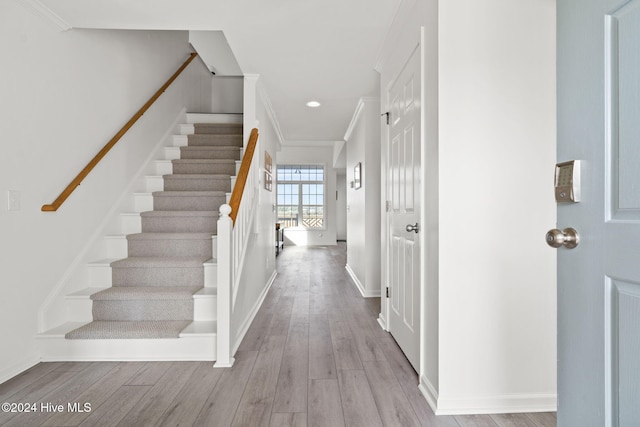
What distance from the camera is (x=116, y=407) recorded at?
1.70 m

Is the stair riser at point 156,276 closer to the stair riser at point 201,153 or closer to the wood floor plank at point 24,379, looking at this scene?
the wood floor plank at point 24,379

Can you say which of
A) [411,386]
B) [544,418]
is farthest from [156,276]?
[544,418]

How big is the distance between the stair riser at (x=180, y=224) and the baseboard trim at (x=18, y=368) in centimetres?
131

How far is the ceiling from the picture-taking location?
86.3 inches

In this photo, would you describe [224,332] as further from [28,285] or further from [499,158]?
[499,158]

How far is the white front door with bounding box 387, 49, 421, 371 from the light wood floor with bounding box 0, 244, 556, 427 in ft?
0.83

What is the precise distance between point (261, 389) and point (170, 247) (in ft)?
Answer: 5.36

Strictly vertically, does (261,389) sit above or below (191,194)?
below

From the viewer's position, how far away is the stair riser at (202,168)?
384cm

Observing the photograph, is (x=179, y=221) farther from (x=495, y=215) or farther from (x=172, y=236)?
(x=495, y=215)

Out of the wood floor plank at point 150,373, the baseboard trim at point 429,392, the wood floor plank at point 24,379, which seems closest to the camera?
the baseboard trim at point 429,392

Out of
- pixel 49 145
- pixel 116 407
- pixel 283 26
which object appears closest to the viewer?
pixel 116 407

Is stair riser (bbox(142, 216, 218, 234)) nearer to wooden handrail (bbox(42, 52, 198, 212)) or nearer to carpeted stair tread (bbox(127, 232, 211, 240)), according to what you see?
carpeted stair tread (bbox(127, 232, 211, 240))

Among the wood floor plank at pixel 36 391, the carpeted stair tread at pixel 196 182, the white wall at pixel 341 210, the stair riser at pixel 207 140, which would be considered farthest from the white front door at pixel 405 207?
the white wall at pixel 341 210
